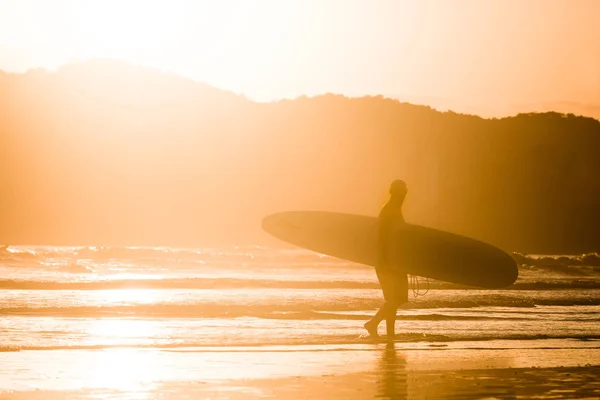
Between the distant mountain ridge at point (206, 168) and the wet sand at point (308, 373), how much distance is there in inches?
4825

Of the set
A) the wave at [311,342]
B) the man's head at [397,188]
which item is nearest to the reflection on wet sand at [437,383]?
the wave at [311,342]

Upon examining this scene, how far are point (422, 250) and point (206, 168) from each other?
15736 cm

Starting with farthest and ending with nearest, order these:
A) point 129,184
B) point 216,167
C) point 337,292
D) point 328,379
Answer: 1. point 216,167
2. point 129,184
3. point 337,292
4. point 328,379

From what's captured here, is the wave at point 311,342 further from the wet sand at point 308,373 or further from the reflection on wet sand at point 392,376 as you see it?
the reflection on wet sand at point 392,376

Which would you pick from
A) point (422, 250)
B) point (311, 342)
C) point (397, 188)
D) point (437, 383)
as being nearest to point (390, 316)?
point (311, 342)

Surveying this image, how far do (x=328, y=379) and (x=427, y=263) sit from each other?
7.07m

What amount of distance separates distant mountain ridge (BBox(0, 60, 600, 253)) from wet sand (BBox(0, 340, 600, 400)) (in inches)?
4825

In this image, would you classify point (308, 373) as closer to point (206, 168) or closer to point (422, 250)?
point (422, 250)

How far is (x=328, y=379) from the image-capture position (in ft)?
34.7

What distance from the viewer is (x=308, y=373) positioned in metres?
11.0

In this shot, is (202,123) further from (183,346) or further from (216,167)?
(183,346)

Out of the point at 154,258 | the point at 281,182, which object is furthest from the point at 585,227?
the point at 154,258

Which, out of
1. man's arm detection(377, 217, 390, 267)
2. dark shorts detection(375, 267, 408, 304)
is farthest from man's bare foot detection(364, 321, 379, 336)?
man's arm detection(377, 217, 390, 267)

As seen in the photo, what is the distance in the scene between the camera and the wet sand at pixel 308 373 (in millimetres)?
9734
